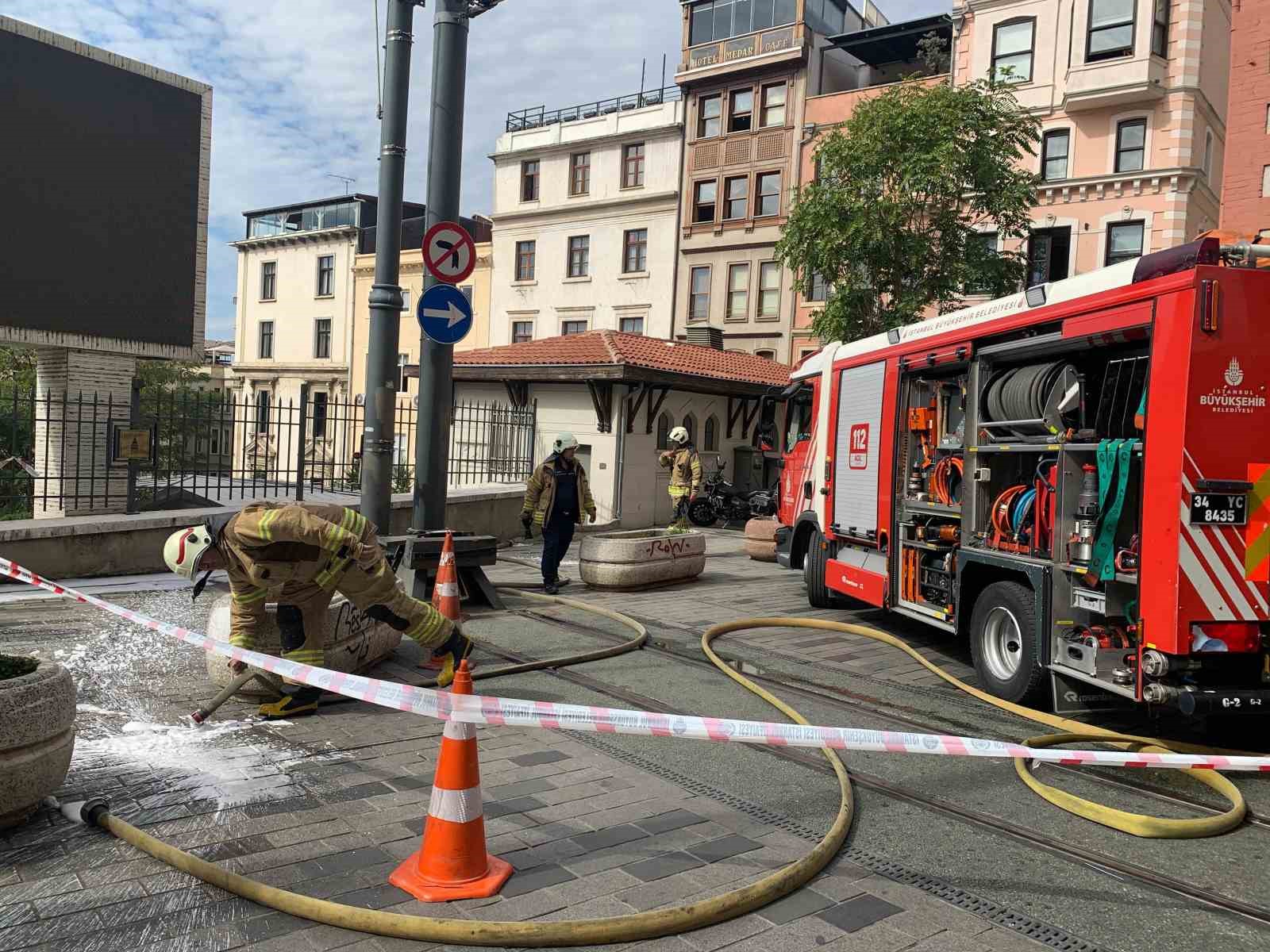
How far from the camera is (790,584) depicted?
12.9 metres

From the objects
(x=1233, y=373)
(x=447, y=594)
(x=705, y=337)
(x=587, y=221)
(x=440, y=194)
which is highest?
(x=587, y=221)

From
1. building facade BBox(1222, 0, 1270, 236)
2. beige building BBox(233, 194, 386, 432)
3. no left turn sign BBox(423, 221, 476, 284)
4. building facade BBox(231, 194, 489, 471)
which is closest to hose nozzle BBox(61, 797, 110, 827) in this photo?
no left turn sign BBox(423, 221, 476, 284)

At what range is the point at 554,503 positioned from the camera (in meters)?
11.0

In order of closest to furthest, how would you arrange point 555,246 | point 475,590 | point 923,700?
1. point 923,700
2. point 475,590
3. point 555,246

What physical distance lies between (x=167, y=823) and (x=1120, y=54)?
2913cm

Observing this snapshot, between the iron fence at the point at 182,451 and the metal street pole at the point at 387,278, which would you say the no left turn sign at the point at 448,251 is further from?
the iron fence at the point at 182,451

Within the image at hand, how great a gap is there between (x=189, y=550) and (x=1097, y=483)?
566 cm

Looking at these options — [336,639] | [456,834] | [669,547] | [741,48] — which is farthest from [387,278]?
[741,48]

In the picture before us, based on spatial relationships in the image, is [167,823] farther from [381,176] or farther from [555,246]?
[555,246]

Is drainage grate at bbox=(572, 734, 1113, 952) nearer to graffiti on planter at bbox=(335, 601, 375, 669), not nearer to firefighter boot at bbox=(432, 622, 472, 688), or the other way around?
firefighter boot at bbox=(432, 622, 472, 688)

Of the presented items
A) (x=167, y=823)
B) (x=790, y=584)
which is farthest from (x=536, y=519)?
(x=167, y=823)

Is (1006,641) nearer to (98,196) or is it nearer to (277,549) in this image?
(277,549)

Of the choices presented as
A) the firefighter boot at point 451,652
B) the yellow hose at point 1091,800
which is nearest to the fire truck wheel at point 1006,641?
the yellow hose at point 1091,800

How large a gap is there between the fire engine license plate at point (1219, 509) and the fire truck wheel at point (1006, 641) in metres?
1.38
